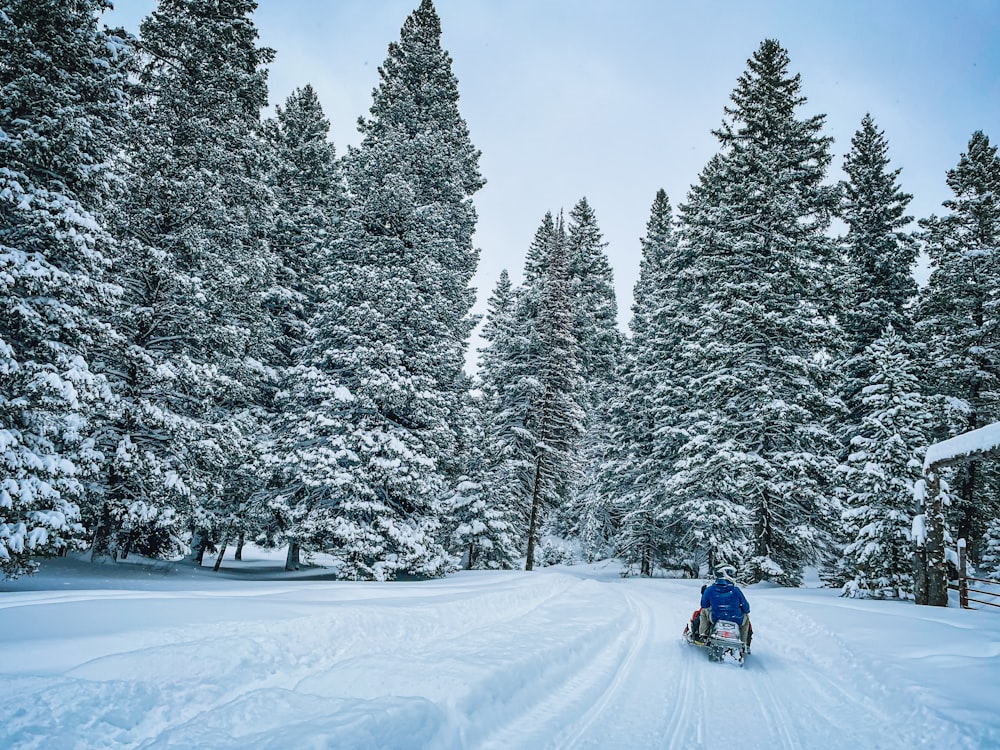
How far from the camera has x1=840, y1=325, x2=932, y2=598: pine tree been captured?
45.0 ft

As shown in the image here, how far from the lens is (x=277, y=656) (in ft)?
20.6

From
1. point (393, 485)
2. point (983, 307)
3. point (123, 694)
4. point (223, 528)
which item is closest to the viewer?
point (123, 694)

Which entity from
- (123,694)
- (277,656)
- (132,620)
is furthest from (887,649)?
(132,620)

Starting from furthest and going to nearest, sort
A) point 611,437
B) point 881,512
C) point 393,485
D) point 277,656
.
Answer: point 611,437, point 393,485, point 881,512, point 277,656

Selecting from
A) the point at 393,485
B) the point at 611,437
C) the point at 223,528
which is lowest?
the point at 223,528

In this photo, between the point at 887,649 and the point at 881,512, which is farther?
the point at 881,512

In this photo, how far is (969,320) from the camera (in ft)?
64.7

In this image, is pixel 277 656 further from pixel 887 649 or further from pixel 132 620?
pixel 887 649

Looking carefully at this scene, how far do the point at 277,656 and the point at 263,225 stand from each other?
14.4m

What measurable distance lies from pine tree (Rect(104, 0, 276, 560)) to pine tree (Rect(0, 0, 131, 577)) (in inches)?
74.4

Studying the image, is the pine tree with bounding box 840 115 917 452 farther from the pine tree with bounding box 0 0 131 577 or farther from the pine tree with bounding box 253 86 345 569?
A: the pine tree with bounding box 0 0 131 577

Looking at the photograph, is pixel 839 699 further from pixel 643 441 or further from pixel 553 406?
pixel 643 441

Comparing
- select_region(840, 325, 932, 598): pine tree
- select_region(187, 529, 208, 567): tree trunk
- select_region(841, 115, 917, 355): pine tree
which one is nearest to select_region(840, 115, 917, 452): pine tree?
select_region(841, 115, 917, 355): pine tree

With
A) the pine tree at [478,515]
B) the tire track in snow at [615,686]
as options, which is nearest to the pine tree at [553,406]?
the pine tree at [478,515]
